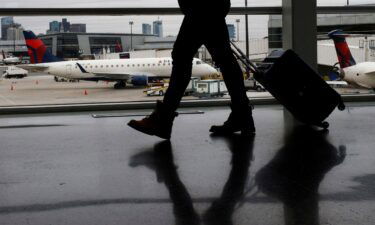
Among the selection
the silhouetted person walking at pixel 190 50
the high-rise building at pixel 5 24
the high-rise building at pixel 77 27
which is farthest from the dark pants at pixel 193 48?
the high-rise building at pixel 5 24

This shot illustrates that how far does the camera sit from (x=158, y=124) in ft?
9.35

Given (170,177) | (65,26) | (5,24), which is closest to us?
(170,177)

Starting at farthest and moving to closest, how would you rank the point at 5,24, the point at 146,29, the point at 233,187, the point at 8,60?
the point at 8,60, the point at 146,29, the point at 5,24, the point at 233,187

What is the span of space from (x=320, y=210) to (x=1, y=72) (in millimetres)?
5375

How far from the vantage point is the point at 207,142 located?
2762mm

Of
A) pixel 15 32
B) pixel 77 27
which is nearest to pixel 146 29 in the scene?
pixel 77 27

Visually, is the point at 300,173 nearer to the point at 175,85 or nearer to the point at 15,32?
the point at 175,85

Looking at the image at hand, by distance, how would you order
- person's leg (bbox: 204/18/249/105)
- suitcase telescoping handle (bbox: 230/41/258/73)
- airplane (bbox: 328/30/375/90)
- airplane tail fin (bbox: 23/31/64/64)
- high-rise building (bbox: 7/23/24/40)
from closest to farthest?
person's leg (bbox: 204/18/249/105), suitcase telescoping handle (bbox: 230/41/258/73), high-rise building (bbox: 7/23/24/40), airplane tail fin (bbox: 23/31/64/64), airplane (bbox: 328/30/375/90)

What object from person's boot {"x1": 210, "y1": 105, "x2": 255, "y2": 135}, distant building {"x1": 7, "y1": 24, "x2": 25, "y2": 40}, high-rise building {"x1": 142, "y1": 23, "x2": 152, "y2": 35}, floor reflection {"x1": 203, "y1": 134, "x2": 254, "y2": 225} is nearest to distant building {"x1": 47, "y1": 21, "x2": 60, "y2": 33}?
distant building {"x1": 7, "y1": 24, "x2": 25, "y2": 40}

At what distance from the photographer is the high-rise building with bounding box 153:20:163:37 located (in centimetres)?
465

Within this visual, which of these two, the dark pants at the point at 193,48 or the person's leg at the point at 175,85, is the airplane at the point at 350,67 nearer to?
the dark pants at the point at 193,48

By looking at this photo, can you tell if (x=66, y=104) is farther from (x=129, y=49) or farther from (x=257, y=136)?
(x=257, y=136)

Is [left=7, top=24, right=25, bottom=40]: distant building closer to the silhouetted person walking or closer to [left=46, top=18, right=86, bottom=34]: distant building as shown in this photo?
[left=46, top=18, right=86, bottom=34]: distant building

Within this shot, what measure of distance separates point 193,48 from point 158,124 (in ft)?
1.59
